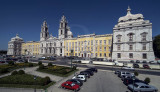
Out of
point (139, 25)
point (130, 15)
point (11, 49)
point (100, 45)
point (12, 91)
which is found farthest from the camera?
point (11, 49)

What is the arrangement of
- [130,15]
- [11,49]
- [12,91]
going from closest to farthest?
[12,91], [130,15], [11,49]

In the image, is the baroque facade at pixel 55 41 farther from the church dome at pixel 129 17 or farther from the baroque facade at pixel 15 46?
the church dome at pixel 129 17

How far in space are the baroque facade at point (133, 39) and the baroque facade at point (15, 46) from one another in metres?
99.7

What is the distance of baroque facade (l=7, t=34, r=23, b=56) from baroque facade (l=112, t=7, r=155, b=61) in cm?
9966

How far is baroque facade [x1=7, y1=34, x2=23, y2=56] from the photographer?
88.0m

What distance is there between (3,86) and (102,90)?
54.7 feet

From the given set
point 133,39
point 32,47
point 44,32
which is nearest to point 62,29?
point 44,32

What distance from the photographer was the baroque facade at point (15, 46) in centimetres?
8801

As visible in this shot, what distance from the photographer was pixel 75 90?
12.7 m

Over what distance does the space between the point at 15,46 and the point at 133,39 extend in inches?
4279

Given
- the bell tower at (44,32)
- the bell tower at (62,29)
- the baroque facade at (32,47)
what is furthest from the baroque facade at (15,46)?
the bell tower at (62,29)

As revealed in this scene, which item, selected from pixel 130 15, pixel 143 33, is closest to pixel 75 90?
pixel 143 33

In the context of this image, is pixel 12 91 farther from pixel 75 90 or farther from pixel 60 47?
pixel 60 47

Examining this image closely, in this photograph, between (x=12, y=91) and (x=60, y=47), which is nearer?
(x=12, y=91)
